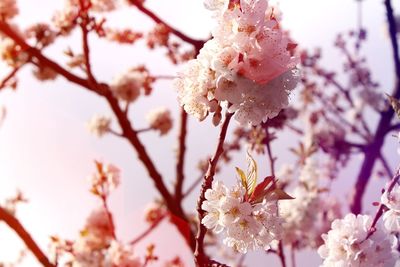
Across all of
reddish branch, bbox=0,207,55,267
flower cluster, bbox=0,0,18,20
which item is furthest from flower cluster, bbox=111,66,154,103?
reddish branch, bbox=0,207,55,267

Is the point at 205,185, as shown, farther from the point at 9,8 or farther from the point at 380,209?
the point at 9,8

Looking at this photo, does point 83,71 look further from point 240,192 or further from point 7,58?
point 240,192

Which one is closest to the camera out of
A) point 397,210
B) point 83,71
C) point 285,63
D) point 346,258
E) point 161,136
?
point 285,63

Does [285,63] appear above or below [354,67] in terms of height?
below

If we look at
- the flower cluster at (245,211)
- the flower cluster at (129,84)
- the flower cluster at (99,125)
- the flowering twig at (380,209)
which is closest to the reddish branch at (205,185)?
the flower cluster at (245,211)

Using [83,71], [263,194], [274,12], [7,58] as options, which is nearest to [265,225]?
[263,194]

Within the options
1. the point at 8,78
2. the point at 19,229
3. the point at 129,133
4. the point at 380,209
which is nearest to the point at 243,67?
the point at 380,209

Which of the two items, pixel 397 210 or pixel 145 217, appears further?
pixel 145 217
